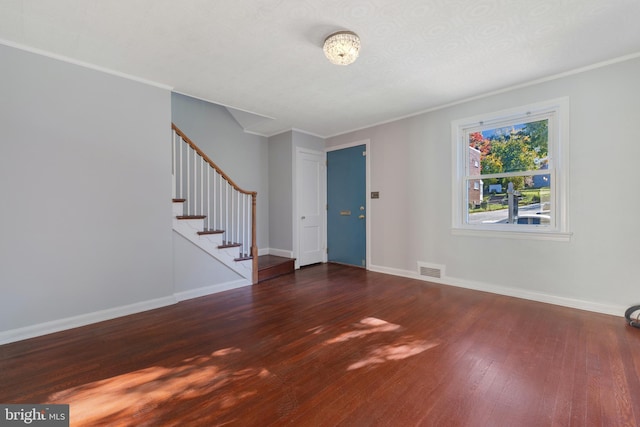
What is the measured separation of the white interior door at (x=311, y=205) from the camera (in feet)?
17.8

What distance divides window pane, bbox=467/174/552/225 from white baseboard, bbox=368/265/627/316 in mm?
846

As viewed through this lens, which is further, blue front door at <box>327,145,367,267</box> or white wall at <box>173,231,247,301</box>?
blue front door at <box>327,145,367,267</box>

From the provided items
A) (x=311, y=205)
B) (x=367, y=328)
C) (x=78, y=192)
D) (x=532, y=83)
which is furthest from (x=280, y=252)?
(x=532, y=83)

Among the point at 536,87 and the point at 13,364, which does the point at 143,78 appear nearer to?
the point at 13,364

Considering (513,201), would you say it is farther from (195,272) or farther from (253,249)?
(195,272)

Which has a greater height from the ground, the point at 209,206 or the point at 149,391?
the point at 209,206

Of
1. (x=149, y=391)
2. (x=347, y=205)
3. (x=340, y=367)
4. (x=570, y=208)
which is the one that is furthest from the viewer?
(x=347, y=205)

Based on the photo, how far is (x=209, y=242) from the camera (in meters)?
3.80

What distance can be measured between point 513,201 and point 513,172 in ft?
1.21

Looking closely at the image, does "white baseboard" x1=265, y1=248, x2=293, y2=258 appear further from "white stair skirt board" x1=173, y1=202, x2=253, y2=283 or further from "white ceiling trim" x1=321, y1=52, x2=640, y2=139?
"white ceiling trim" x1=321, y1=52, x2=640, y2=139

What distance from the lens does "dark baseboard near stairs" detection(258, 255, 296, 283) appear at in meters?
4.54

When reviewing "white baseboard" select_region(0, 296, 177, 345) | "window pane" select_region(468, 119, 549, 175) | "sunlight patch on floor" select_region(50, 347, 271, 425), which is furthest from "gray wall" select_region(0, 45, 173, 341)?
"window pane" select_region(468, 119, 549, 175)

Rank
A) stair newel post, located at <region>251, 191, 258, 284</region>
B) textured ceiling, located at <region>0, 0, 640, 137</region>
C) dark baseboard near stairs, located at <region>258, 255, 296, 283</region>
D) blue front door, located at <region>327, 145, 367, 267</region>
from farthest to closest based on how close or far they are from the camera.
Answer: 1. blue front door, located at <region>327, 145, 367, 267</region>
2. dark baseboard near stairs, located at <region>258, 255, 296, 283</region>
3. stair newel post, located at <region>251, 191, 258, 284</region>
4. textured ceiling, located at <region>0, 0, 640, 137</region>

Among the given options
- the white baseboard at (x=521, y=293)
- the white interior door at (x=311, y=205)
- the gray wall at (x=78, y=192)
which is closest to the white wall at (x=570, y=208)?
the white baseboard at (x=521, y=293)
